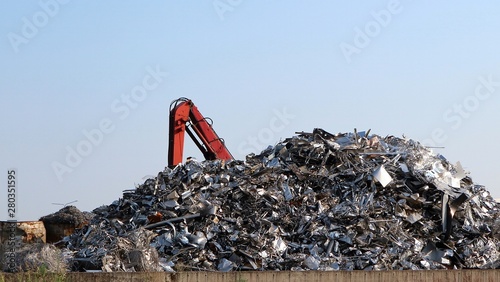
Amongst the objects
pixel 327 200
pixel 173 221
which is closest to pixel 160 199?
pixel 173 221

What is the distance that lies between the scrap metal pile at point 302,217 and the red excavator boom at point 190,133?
1839mm

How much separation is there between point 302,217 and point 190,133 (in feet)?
16.5

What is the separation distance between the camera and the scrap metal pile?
37.9 feet

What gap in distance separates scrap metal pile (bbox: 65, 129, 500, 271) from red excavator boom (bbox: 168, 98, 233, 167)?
6.03 ft

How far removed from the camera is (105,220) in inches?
522

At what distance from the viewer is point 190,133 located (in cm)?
1659

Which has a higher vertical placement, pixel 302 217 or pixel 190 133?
pixel 190 133

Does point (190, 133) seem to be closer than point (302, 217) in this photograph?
No

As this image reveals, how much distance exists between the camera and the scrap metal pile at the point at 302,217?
11.6 metres

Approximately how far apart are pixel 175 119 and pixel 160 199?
11.1 feet

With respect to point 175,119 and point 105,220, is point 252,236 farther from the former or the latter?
point 175,119

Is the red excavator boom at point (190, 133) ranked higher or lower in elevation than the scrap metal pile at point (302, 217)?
higher

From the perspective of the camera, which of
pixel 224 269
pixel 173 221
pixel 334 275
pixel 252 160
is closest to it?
pixel 334 275

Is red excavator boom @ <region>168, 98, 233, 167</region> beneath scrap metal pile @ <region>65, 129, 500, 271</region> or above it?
above
